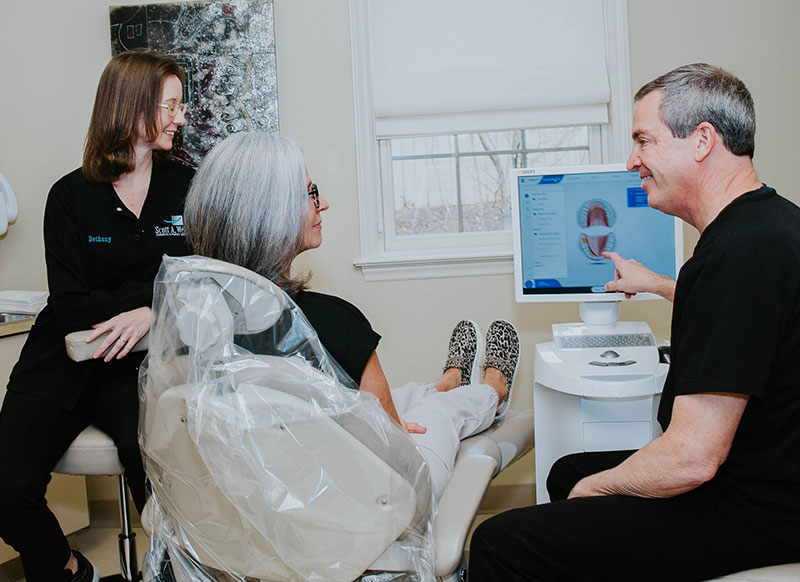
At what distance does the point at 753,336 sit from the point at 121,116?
1.57m

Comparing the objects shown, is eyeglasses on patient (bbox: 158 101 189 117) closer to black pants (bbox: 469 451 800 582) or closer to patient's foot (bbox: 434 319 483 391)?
patient's foot (bbox: 434 319 483 391)

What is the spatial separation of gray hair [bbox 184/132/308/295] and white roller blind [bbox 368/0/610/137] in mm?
1311

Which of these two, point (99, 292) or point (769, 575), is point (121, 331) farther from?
point (769, 575)

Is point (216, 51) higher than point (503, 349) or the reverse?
higher

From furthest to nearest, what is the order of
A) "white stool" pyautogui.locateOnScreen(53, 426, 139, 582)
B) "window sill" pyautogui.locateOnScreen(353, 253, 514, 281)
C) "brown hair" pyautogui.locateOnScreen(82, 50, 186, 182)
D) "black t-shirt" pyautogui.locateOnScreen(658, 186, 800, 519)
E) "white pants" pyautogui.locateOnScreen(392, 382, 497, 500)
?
1. "window sill" pyautogui.locateOnScreen(353, 253, 514, 281)
2. "brown hair" pyautogui.locateOnScreen(82, 50, 186, 182)
3. "white stool" pyautogui.locateOnScreen(53, 426, 139, 582)
4. "white pants" pyautogui.locateOnScreen(392, 382, 497, 500)
5. "black t-shirt" pyautogui.locateOnScreen(658, 186, 800, 519)

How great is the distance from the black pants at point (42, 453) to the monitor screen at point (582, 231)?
1.11 metres

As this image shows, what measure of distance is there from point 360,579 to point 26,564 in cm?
100

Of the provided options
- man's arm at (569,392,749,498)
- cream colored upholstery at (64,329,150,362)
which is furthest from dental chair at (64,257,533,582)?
cream colored upholstery at (64,329,150,362)

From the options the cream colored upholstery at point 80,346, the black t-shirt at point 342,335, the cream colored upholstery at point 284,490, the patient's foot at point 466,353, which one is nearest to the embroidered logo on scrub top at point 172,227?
the cream colored upholstery at point 80,346

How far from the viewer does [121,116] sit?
1.98 meters

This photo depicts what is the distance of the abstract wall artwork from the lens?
103 inches

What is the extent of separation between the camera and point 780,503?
1190 mm

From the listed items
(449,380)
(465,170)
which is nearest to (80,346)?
(449,380)

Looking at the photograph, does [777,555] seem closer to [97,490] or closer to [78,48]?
[97,490]
